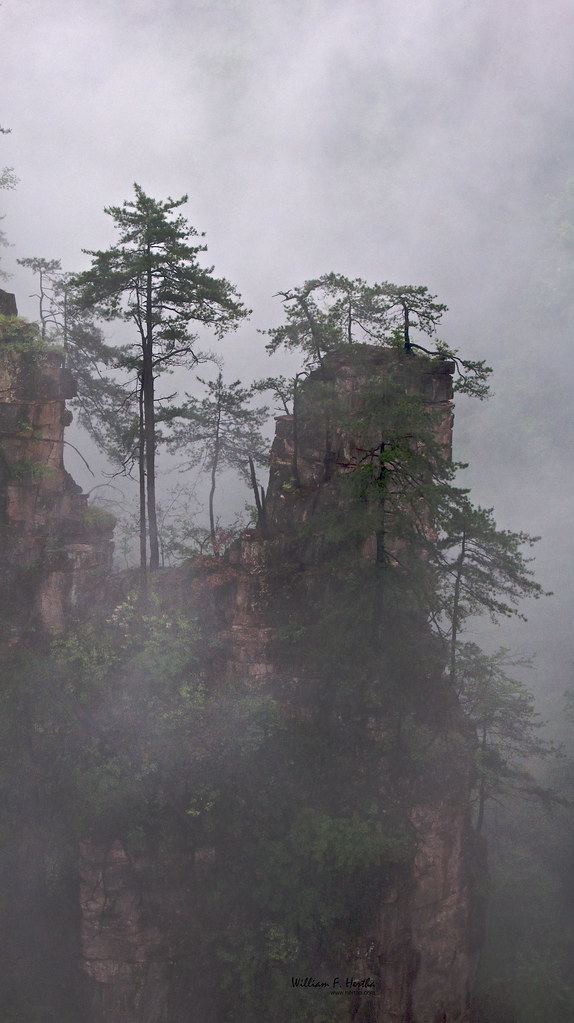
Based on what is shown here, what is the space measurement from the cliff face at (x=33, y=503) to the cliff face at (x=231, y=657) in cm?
5

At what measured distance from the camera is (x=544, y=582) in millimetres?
55812

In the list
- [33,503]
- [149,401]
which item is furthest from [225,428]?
[33,503]

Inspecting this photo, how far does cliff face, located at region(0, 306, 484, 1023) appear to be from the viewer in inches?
648

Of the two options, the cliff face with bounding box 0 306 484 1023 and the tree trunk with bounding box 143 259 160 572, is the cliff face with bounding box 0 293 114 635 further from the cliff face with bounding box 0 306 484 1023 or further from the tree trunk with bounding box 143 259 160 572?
the tree trunk with bounding box 143 259 160 572

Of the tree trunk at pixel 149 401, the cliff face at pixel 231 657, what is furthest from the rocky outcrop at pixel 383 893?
the tree trunk at pixel 149 401

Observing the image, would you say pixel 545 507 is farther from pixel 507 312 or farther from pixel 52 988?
pixel 52 988

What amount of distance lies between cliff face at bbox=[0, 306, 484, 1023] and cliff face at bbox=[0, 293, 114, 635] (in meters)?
0.05

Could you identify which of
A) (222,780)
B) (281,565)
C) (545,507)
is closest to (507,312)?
(545,507)

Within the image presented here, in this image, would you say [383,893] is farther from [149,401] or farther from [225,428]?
[225,428]

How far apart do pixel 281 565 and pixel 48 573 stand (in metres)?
7.96

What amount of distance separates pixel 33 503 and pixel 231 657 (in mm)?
8745

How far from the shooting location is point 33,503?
20.3 metres

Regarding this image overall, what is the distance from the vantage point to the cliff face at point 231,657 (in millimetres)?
16469

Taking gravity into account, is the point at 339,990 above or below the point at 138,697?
below
